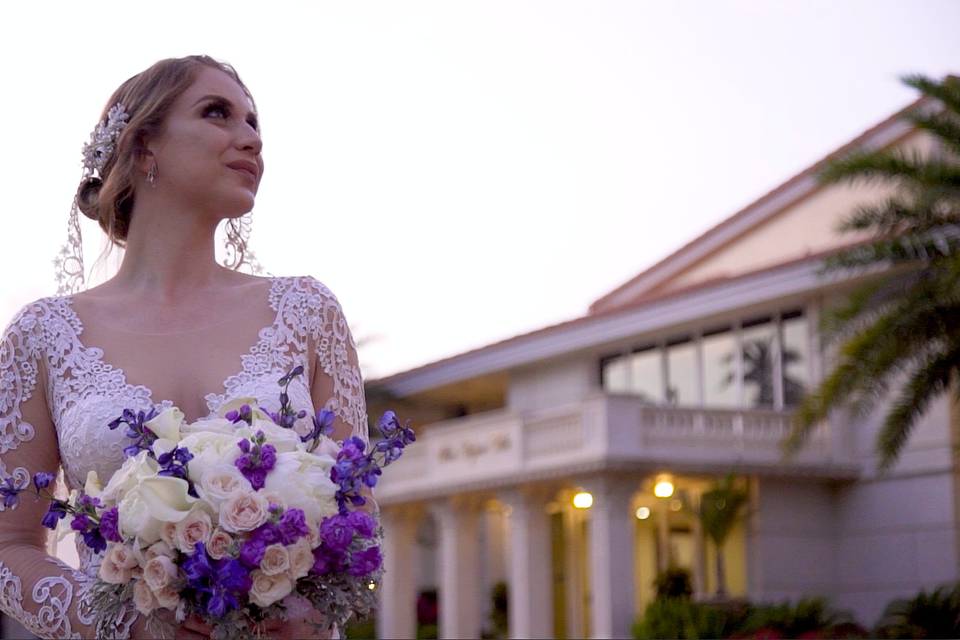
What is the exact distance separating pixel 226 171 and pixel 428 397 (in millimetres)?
34895

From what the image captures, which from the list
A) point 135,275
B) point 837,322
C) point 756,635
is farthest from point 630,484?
point 135,275

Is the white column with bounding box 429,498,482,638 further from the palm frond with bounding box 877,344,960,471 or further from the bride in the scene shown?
the bride

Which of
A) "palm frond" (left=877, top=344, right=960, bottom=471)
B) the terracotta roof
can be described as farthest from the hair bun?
the terracotta roof

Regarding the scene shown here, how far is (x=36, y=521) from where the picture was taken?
3.40 metres

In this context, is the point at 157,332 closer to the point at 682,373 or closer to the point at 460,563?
the point at 682,373

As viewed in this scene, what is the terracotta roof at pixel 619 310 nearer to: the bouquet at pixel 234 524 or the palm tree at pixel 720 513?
the palm tree at pixel 720 513

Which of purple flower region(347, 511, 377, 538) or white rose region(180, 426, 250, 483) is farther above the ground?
white rose region(180, 426, 250, 483)

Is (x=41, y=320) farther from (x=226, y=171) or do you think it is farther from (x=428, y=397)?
(x=428, y=397)

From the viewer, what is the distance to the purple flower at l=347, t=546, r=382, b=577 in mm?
2867

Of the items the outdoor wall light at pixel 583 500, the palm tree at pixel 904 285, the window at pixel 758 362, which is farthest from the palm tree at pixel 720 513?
the palm tree at pixel 904 285

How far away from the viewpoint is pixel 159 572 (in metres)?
2.81

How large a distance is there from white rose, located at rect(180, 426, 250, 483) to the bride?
0.34 meters

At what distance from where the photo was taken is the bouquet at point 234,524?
2.79 meters

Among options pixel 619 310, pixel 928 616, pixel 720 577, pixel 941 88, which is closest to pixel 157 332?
pixel 941 88
